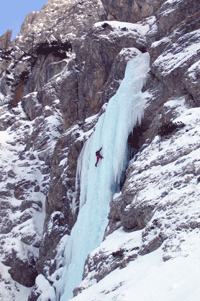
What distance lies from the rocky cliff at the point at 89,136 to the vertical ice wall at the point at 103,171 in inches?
21.5

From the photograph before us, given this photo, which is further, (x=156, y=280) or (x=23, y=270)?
(x=23, y=270)

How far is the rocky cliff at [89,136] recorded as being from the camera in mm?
6922

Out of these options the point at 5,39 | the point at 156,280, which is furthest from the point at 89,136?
the point at 5,39

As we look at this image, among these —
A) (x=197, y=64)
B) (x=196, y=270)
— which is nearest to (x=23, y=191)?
(x=197, y=64)

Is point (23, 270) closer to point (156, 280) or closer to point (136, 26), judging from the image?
point (136, 26)

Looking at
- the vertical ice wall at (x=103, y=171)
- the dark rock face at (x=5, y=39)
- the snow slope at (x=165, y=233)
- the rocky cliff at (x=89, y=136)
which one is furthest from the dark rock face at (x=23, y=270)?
the dark rock face at (x=5, y=39)

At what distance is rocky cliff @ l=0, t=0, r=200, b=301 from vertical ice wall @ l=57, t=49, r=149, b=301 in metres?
0.55

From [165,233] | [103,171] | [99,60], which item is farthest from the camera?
[99,60]

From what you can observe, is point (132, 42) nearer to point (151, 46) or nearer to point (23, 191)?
point (151, 46)

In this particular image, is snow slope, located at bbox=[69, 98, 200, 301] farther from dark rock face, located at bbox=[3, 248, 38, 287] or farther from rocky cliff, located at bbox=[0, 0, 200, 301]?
dark rock face, located at bbox=[3, 248, 38, 287]

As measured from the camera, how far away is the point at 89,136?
18.5 m

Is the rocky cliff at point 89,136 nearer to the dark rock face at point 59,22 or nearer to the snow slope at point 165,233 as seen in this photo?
the snow slope at point 165,233

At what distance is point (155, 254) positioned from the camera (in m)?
6.21

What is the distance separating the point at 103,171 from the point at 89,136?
15.8 ft
